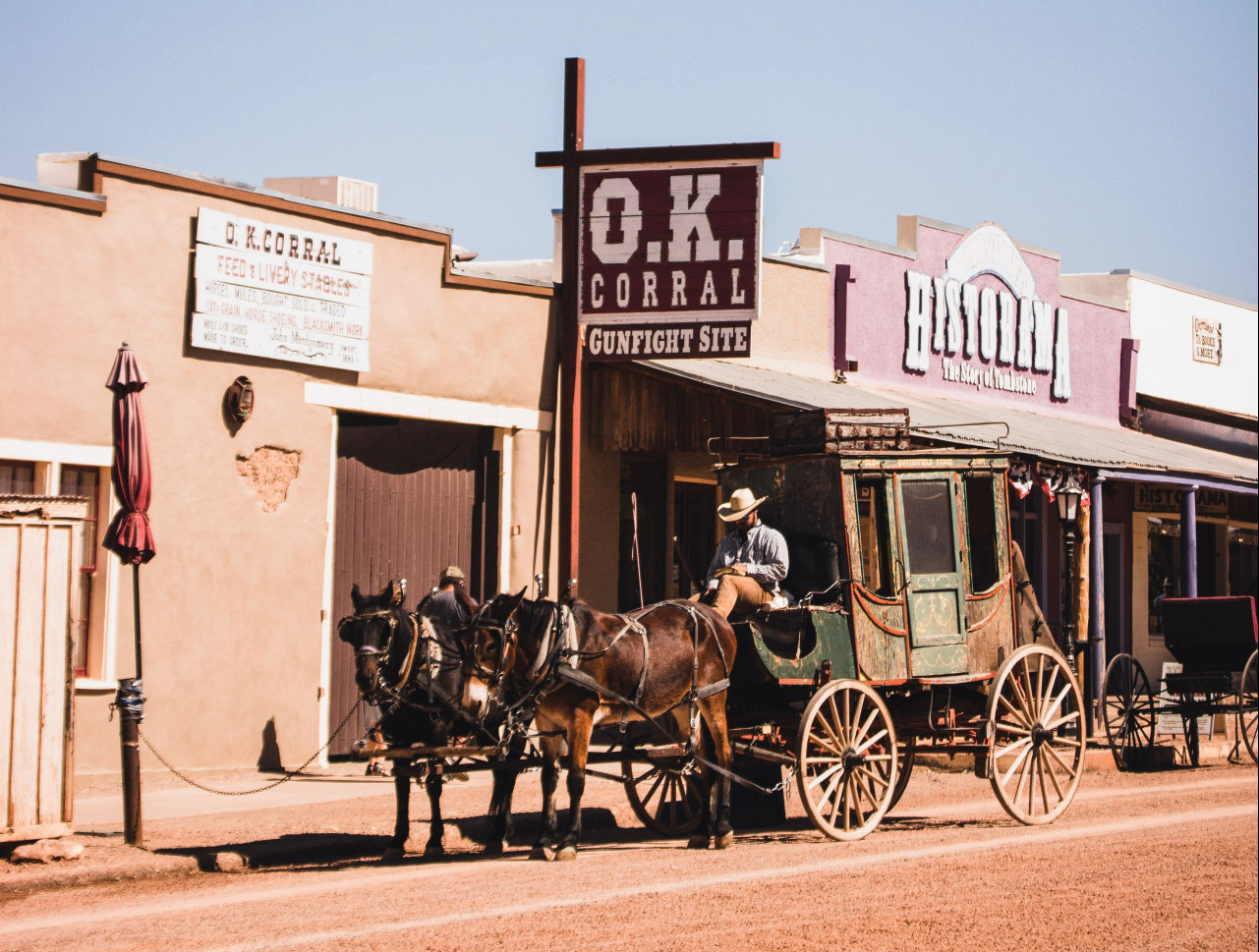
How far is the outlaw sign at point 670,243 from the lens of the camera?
53.8 feet

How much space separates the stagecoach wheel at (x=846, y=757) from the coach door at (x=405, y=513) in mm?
5521

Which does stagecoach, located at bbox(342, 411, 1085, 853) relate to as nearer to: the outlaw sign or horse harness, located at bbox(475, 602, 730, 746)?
horse harness, located at bbox(475, 602, 730, 746)

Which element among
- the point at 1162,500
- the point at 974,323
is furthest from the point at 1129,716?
the point at 1162,500

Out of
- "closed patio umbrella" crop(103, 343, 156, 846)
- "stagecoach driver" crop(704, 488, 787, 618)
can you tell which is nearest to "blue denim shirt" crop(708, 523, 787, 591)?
"stagecoach driver" crop(704, 488, 787, 618)

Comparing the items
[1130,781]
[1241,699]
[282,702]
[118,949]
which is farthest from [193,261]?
[1241,699]

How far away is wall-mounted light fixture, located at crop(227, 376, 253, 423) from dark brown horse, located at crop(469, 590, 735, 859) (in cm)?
503

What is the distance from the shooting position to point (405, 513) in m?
16.4

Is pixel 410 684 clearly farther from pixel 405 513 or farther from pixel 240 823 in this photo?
pixel 405 513

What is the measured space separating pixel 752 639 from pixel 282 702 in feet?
18.1

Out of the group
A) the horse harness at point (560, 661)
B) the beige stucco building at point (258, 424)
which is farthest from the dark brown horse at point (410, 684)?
the beige stucco building at point (258, 424)

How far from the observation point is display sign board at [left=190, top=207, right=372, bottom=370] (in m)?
14.5

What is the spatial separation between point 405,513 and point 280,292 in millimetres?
2640

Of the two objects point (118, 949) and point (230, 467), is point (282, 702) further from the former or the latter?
point (118, 949)

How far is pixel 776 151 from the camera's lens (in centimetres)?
1620
